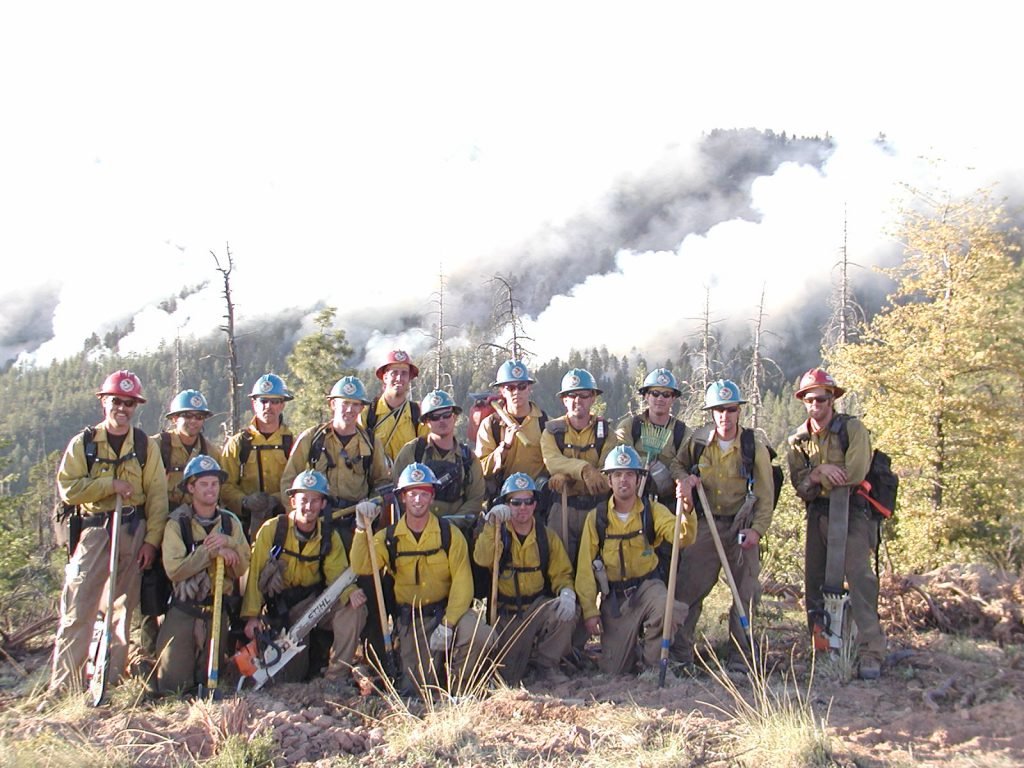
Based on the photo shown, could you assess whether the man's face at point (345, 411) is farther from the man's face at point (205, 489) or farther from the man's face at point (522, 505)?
the man's face at point (522, 505)

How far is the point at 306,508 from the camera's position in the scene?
290 inches

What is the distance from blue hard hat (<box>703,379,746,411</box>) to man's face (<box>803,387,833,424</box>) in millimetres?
666

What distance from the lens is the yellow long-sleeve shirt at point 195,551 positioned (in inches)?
275

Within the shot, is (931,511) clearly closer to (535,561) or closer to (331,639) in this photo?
(535,561)

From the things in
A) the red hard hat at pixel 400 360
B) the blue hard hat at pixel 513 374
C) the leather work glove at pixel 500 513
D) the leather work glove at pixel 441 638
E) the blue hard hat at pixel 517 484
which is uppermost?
the red hard hat at pixel 400 360

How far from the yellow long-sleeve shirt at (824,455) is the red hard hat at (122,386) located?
6658mm

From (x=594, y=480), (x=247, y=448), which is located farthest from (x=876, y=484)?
(x=247, y=448)

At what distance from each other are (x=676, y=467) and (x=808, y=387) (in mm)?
1578

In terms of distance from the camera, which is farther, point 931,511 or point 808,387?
point 931,511

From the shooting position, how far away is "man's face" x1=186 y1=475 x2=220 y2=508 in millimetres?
7215

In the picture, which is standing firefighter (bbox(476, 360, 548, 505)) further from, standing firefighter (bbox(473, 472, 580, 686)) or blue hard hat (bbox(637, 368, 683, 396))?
blue hard hat (bbox(637, 368, 683, 396))

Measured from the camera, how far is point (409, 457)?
824 cm

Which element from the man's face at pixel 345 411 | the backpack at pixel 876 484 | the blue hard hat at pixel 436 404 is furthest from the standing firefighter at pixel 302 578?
the backpack at pixel 876 484

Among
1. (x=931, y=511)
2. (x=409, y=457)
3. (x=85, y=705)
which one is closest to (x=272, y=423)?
(x=409, y=457)
